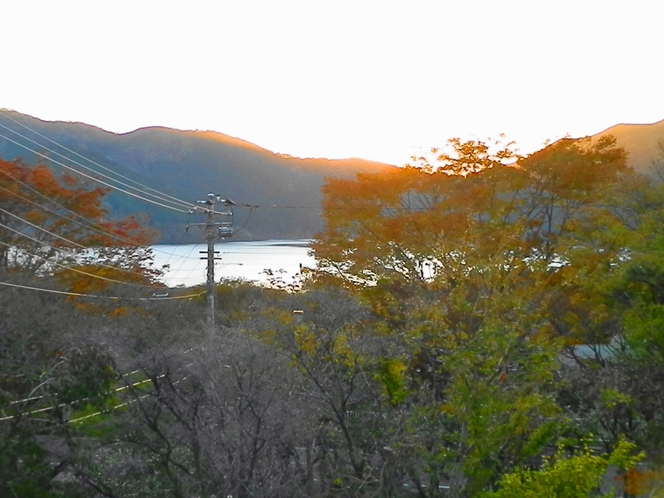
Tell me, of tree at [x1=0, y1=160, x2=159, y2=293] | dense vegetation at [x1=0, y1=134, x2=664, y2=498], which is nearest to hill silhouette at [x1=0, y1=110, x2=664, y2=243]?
tree at [x1=0, y1=160, x2=159, y2=293]

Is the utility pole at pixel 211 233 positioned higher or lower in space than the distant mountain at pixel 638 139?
lower

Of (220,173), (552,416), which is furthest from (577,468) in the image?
(220,173)

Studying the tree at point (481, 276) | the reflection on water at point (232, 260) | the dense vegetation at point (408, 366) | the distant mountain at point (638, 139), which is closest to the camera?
the tree at point (481, 276)

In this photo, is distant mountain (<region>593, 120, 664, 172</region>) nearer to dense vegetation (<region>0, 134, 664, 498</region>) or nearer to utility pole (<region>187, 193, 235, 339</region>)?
dense vegetation (<region>0, 134, 664, 498</region>)

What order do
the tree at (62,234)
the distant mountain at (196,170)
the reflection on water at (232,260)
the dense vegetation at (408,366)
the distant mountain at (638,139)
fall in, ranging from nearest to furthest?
the dense vegetation at (408,366) < the distant mountain at (638,139) < the tree at (62,234) < the reflection on water at (232,260) < the distant mountain at (196,170)

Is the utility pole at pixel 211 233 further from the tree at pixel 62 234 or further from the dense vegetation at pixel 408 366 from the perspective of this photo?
the tree at pixel 62 234

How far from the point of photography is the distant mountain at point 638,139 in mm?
19500

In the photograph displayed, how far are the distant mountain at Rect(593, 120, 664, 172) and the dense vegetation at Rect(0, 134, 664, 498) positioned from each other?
205cm

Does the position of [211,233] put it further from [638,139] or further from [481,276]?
[638,139]

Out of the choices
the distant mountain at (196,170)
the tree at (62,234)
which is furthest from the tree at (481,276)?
the distant mountain at (196,170)

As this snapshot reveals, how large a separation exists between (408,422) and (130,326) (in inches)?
387

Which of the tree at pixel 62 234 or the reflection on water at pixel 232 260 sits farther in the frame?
the reflection on water at pixel 232 260

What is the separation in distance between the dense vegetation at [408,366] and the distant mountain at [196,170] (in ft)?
53.9

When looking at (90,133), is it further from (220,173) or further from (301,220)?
(301,220)
